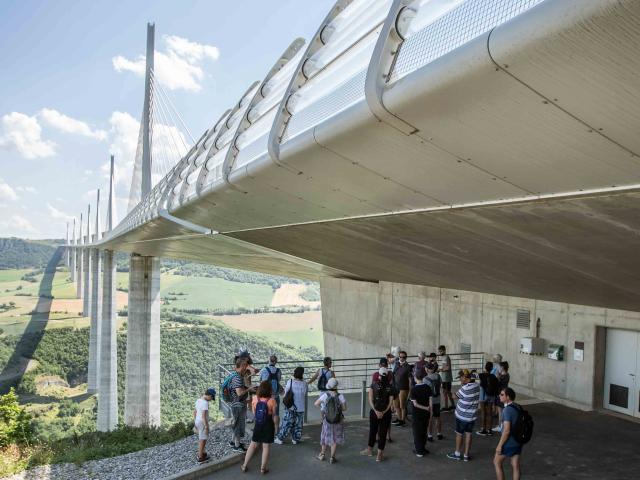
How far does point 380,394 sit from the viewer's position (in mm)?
7500

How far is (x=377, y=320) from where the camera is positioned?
17.2 meters

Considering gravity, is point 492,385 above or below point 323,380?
below

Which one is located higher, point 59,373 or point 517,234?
point 517,234

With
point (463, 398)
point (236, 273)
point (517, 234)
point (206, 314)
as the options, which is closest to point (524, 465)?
point (463, 398)

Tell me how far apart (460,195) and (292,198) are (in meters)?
3.06

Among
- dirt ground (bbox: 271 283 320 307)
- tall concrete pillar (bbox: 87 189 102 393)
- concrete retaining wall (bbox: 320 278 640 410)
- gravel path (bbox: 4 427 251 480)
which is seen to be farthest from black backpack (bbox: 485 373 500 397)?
dirt ground (bbox: 271 283 320 307)

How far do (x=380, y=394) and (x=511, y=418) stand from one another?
187 centimetres

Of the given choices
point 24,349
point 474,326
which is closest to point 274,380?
point 474,326

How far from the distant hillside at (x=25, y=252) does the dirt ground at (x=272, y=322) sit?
7336 centimetres

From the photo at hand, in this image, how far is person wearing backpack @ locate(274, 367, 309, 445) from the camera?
27.1ft

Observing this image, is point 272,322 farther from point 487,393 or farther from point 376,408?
point 376,408

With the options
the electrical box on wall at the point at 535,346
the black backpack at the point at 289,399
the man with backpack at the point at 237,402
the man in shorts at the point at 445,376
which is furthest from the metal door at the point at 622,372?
the man with backpack at the point at 237,402

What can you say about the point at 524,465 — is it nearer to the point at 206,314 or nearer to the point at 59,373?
the point at 59,373

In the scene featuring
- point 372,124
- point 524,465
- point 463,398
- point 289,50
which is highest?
point 289,50
